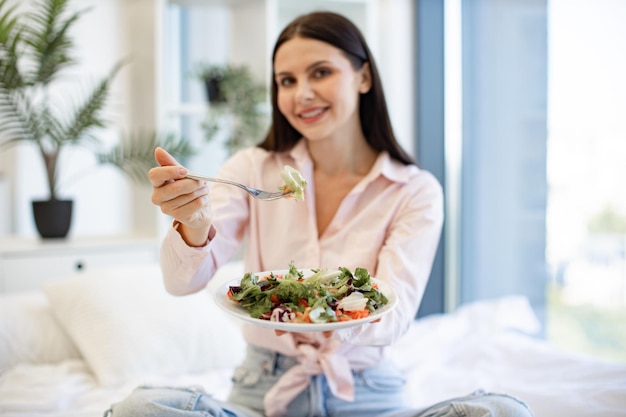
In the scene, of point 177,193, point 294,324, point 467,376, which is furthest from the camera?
point 467,376

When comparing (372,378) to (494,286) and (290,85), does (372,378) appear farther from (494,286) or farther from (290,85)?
(494,286)

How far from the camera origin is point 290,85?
158cm

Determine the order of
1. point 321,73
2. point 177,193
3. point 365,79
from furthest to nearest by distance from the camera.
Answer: point 365,79 < point 321,73 < point 177,193

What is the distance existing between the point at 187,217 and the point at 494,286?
240cm

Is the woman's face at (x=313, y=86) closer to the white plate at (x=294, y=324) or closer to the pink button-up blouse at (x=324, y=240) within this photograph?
the pink button-up blouse at (x=324, y=240)

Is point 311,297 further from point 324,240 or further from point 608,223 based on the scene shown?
point 608,223

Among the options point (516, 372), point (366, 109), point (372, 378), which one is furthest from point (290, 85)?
point (516, 372)

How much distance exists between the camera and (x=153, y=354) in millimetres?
1960

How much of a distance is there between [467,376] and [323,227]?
701 millimetres

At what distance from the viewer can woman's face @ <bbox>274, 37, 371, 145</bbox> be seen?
1.55 meters

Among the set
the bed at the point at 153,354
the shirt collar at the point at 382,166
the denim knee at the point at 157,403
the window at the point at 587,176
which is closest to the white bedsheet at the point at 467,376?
the bed at the point at 153,354

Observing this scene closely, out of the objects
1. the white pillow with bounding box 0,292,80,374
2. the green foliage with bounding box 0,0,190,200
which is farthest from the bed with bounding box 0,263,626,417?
the green foliage with bounding box 0,0,190,200

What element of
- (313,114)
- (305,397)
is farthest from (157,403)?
(313,114)

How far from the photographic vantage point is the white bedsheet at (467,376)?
1.62 m
